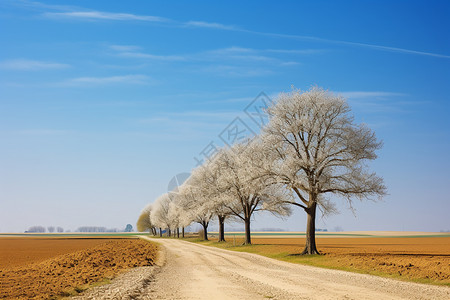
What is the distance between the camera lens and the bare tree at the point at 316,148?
1378 inches

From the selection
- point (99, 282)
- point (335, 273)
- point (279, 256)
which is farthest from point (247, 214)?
point (99, 282)

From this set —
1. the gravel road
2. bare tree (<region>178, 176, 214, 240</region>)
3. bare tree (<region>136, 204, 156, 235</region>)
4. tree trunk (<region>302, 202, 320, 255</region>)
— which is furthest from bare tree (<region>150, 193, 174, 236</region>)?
the gravel road

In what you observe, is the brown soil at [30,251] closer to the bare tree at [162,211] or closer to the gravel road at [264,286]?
the gravel road at [264,286]

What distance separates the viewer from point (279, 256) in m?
37.0

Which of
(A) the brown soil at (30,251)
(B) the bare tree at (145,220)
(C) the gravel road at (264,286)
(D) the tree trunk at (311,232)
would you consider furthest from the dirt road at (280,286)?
(B) the bare tree at (145,220)

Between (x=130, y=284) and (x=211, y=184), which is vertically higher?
(x=211, y=184)

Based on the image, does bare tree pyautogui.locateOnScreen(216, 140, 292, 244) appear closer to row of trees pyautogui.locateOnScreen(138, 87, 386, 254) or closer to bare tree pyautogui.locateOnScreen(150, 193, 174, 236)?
row of trees pyautogui.locateOnScreen(138, 87, 386, 254)

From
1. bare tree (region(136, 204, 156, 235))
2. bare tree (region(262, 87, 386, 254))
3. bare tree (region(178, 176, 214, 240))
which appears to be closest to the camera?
bare tree (region(262, 87, 386, 254))

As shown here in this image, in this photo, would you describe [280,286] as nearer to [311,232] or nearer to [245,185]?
[311,232]

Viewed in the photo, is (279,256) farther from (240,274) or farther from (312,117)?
(240,274)

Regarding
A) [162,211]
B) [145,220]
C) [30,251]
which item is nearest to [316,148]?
[30,251]

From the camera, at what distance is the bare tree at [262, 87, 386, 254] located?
1378 inches

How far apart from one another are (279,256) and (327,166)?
857 centimetres

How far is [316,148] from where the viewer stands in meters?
35.6
